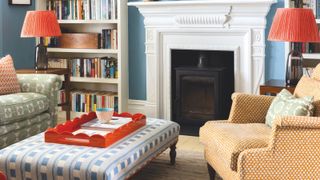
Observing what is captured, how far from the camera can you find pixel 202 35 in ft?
16.1

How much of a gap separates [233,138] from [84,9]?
9.98 feet

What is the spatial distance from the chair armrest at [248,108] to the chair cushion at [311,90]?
23cm

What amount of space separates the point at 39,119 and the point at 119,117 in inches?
37.9

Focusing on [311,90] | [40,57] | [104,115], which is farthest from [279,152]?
[40,57]

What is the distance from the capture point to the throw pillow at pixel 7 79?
164 inches

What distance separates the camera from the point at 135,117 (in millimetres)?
3498

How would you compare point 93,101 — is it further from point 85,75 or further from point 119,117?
point 119,117

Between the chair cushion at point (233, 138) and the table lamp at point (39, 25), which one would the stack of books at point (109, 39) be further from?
the chair cushion at point (233, 138)

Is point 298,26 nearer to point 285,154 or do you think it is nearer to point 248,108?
point 248,108

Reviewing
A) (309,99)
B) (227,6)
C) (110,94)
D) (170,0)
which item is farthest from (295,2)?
(110,94)

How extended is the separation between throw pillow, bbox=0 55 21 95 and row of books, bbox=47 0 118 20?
1.31 meters

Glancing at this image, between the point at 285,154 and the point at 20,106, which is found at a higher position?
Answer: the point at 20,106

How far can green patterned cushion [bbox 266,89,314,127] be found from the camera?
2.83 m

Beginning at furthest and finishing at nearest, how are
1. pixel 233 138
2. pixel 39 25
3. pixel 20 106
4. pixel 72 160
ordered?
pixel 39 25 < pixel 20 106 < pixel 233 138 < pixel 72 160
